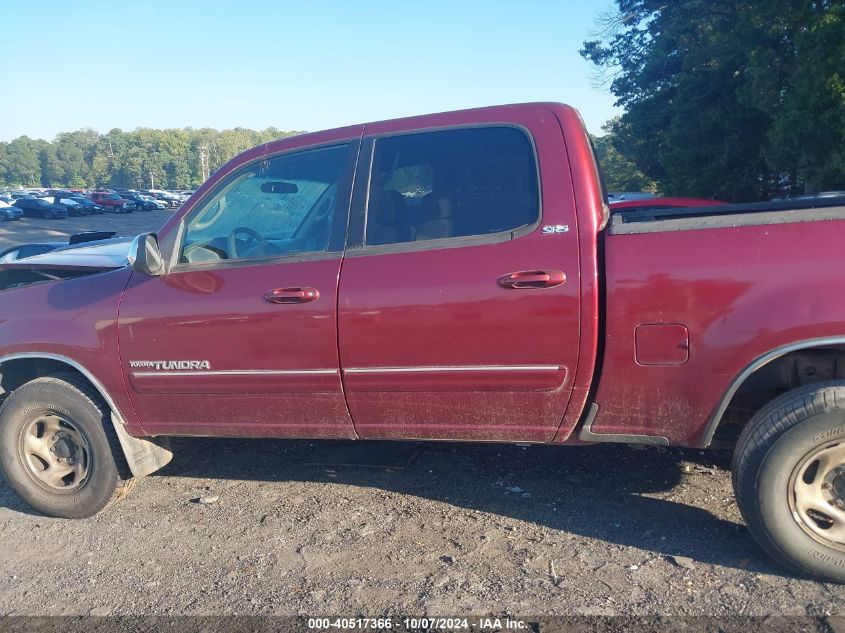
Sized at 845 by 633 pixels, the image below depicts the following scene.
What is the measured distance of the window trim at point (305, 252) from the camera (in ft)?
12.0

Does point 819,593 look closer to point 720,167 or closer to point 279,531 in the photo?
point 279,531

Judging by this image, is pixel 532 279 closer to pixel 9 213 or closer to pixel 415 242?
pixel 415 242

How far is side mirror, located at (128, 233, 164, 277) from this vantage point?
3850 millimetres

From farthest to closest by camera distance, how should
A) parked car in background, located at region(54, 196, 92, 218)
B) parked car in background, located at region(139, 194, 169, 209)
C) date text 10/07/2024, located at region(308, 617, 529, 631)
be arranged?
parked car in background, located at region(139, 194, 169, 209) < parked car in background, located at region(54, 196, 92, 218) < date text 10/07/2024, located at region(308, 617, 529, 631)

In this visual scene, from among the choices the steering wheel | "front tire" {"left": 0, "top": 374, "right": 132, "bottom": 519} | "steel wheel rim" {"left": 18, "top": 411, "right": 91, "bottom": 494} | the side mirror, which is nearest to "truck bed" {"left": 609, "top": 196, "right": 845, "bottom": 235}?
the steering wheel

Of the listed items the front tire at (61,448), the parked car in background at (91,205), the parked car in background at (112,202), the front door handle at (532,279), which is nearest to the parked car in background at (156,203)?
the parked car in background at (112,202)

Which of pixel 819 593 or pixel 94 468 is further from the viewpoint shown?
pixel 94 468

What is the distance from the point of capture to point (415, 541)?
12.1 feet

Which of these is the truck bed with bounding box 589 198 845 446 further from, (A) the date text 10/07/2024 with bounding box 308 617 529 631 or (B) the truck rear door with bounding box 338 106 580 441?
(A) the date text 10/07/2024 with bounding box 308 617 529 631

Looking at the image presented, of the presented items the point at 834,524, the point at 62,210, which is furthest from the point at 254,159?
the point at 62,210

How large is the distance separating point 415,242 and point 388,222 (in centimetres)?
19

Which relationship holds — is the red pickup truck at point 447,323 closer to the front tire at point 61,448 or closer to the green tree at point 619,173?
the front tire at point 61,448

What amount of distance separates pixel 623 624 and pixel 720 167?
26.1 m

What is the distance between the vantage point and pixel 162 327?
383cm
